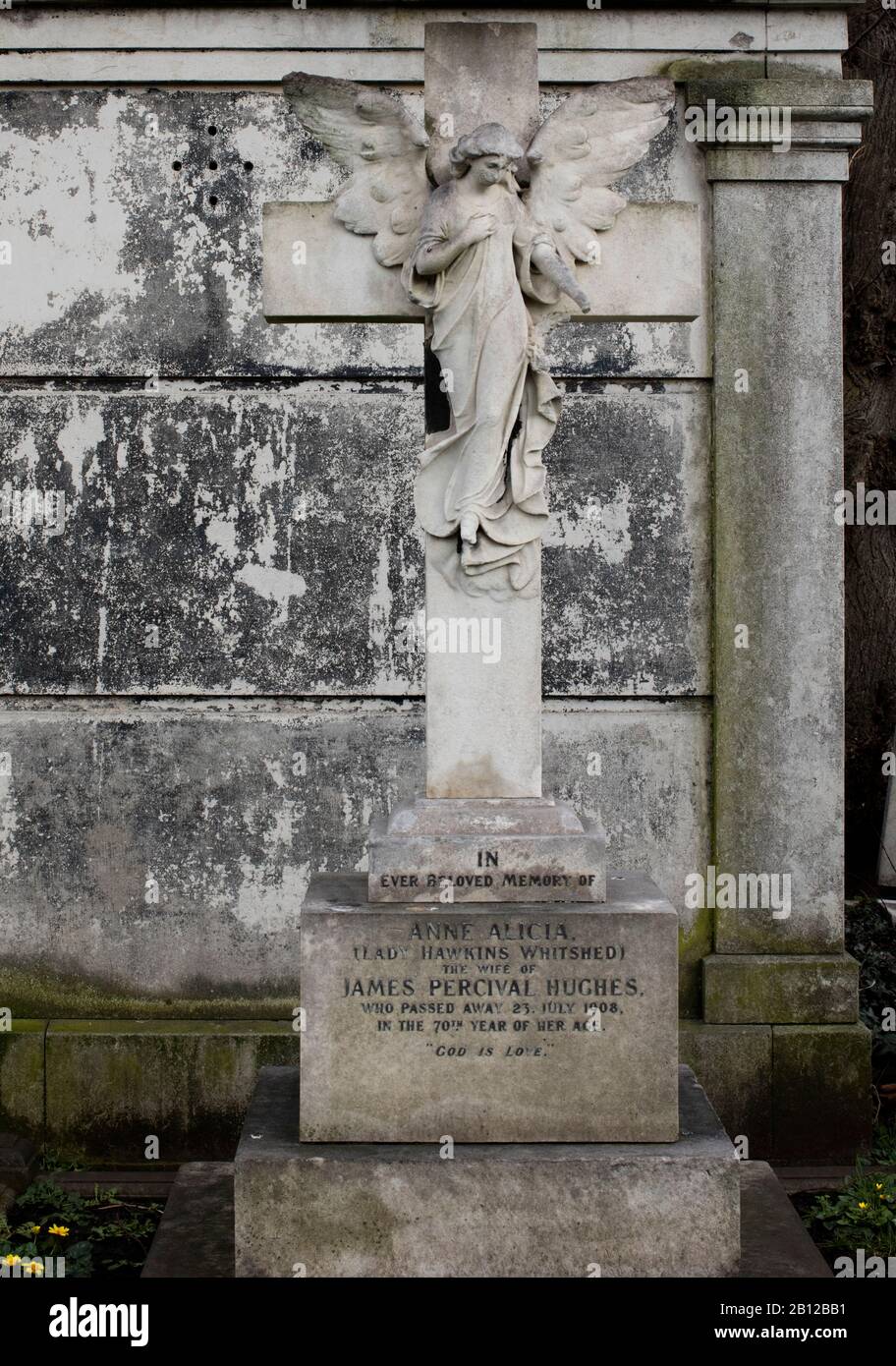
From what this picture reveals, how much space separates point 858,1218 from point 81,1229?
2.66 metres

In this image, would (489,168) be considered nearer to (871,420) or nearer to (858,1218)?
(858,1218)

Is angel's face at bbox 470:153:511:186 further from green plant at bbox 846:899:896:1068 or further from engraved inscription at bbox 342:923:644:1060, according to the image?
green plant at bbox 846:899:896:1068

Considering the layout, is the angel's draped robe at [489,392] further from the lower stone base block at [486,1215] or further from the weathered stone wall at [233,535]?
the weathered stone wall at [233,535]

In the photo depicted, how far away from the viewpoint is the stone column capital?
6.26 m

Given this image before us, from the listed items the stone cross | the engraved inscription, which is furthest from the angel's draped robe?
the engraved inscription

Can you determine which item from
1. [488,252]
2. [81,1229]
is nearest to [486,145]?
[488,252]

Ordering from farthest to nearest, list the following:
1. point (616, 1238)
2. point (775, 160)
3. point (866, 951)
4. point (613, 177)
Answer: point (866, 951) → point (775, 160) → point (613, 177) → point (616, 1238)

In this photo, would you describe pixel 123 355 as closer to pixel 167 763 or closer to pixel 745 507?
pixel 167 763

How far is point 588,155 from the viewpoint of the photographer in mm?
4680

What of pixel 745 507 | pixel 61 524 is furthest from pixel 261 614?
pixel 745 507

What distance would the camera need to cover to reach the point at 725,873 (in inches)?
250

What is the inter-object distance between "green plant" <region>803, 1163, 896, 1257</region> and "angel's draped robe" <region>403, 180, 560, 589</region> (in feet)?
8.21

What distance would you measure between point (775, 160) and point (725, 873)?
2853 millimetres

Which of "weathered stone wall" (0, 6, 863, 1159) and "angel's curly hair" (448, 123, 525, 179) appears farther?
"weathered stone wall" (0, 6, 863, 1159)
